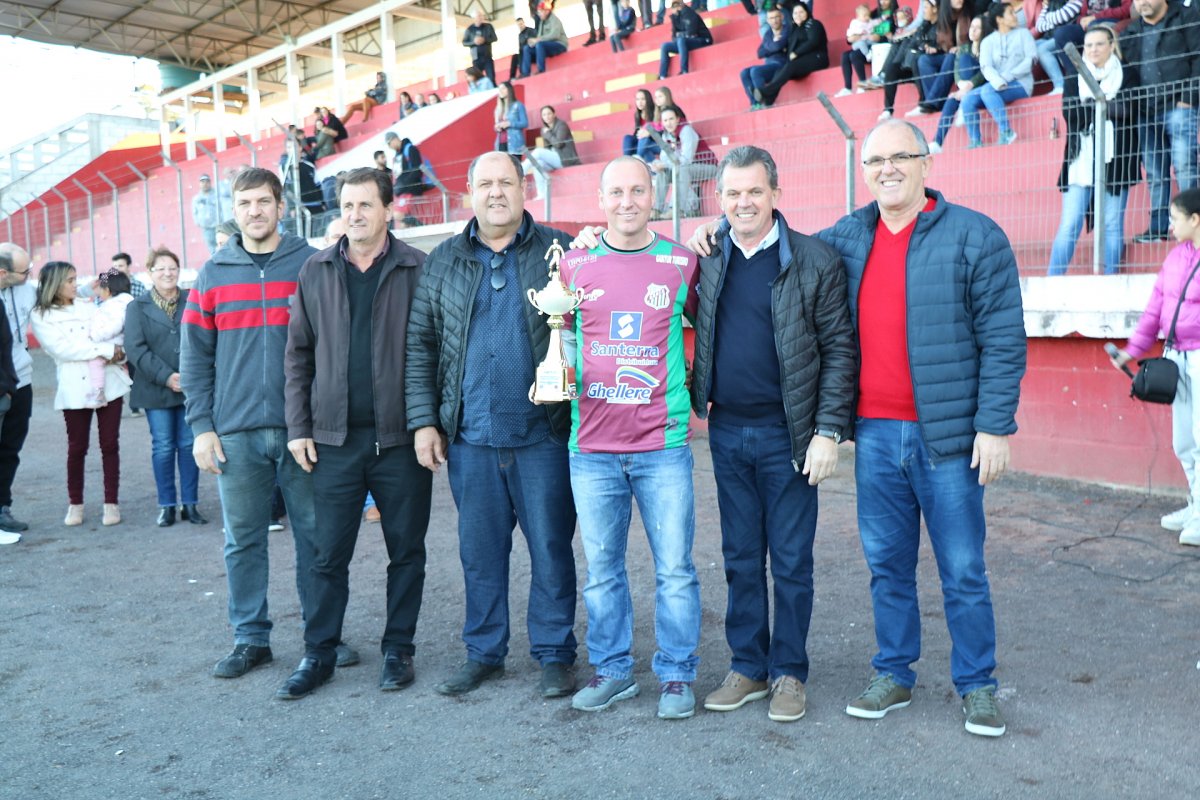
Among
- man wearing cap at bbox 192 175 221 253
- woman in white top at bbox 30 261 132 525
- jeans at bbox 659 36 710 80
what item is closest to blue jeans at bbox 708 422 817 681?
woman in white top at bbox 30 261 132 525

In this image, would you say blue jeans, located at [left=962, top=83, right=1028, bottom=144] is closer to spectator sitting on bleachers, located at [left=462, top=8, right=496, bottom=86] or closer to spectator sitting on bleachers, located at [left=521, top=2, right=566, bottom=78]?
spectator sitting on bleachers, located at [left=521, top=2, right=566, bottom=78]

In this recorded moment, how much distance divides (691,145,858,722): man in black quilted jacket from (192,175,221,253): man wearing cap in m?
15.0

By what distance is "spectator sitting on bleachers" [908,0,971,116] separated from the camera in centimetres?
988

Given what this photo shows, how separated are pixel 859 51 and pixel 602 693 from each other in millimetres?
9953

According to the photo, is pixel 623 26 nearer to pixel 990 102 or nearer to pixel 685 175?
pixel 685 175

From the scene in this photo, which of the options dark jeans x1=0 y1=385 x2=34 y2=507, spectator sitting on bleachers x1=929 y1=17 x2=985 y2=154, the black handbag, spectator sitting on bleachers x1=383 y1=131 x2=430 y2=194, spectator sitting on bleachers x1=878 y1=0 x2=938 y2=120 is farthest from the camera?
spectator sitting on bleachers x1=383 y1=131 x2=430 y2=194

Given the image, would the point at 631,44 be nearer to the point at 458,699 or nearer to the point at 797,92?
the point at 797,92

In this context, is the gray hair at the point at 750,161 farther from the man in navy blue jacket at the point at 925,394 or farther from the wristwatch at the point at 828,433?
the wristwatch at the point at 828,433

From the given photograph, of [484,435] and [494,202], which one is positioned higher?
[494,202]

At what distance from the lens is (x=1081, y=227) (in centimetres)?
720

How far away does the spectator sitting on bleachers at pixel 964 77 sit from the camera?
9211 millimetres

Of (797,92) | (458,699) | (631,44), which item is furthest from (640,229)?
(631,44)

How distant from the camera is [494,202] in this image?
395 cm

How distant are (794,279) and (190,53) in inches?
1309
